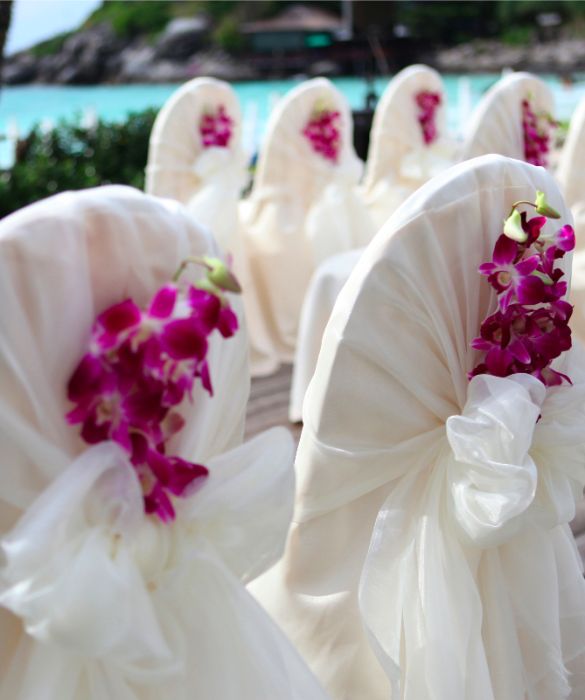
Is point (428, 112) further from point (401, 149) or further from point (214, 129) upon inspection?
point (214, 129)

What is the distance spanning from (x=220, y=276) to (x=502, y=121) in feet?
8.81

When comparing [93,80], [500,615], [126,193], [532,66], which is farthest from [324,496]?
[93,80]

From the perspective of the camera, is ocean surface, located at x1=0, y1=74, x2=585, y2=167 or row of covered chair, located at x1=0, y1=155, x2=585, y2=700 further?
ocean surface, located at x1=0, y1=74, x2=585, y2=167

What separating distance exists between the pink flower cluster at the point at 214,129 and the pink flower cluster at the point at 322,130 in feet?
1.20

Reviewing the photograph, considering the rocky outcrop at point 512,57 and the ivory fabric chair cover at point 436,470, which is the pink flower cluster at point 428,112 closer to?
the ivory fabric chair cover at point 436,470

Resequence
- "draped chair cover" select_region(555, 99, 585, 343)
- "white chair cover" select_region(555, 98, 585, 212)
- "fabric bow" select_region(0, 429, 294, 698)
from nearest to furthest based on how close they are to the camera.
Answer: "fabric bow" select_region(0, 429, 294, 698)
"draped chair cover" select_region(555, 99, 585, 343)
"white chair cover" select_region(555, 98, 585, 212)

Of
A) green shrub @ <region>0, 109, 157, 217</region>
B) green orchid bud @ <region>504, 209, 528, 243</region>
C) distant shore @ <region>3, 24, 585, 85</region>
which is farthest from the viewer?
distant shore @ <region>3, 24, 585, 85</region>

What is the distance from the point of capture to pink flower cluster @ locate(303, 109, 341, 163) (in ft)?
13.6

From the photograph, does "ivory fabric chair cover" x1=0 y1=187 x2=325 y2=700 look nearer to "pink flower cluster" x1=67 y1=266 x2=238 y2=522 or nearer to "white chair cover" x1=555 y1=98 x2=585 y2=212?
"pink flower cluster" x1=67 y1=266 x2=238 y2=522

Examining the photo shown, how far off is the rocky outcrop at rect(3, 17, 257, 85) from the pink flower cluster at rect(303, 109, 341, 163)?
809 inches

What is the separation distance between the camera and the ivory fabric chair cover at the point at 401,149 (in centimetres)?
458

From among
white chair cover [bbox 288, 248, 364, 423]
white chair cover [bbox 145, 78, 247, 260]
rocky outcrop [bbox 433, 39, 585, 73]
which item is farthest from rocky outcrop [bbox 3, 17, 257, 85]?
white chair cover [bbox 288, 248, 364, 423]

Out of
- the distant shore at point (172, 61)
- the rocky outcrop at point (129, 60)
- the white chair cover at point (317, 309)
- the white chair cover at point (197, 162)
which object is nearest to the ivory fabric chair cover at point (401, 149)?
the white chair cover at point (197, 162)

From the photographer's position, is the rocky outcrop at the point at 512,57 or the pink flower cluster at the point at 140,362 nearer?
the pink flower cluster at the point at 140,362
